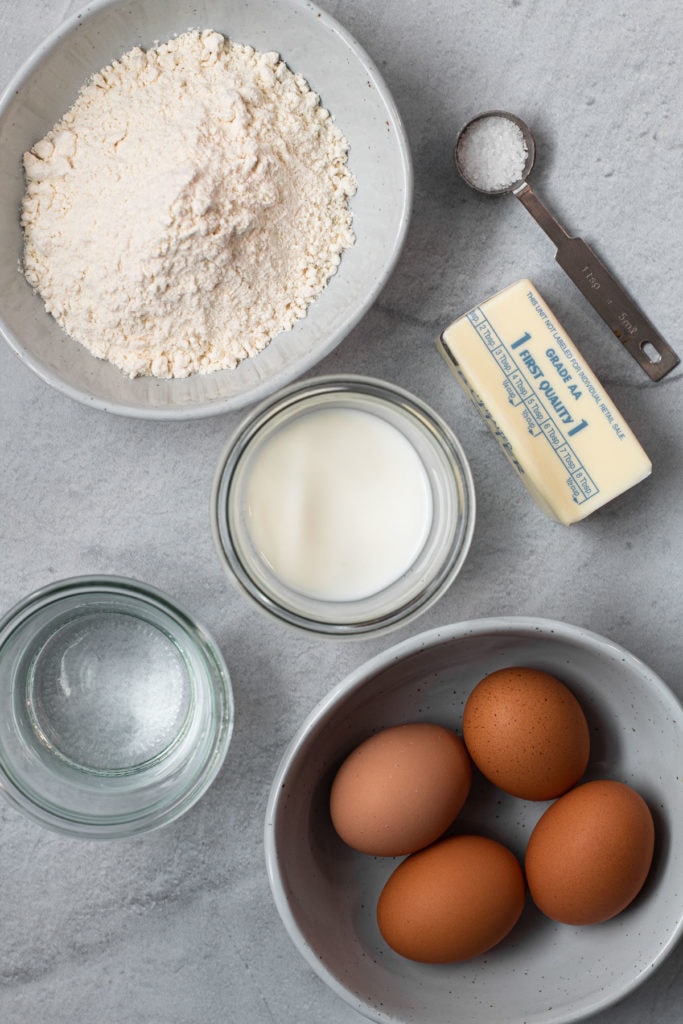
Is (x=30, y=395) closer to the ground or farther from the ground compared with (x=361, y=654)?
farther from the ground

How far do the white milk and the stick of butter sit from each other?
0.11 m

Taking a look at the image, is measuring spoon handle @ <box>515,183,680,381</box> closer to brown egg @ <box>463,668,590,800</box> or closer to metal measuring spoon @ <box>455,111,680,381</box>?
metal measuring spoon @ <box>455,111,680,381</box>

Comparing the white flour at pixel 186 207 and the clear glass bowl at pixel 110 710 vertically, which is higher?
the white flour at pixel 186 207

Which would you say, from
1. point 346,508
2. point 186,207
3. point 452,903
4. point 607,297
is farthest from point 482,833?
point 186,207

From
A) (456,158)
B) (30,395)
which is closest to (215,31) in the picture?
(456,158)

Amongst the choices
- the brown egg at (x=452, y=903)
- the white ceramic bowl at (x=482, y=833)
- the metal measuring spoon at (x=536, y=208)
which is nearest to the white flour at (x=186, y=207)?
the metal measuring spoon at (x=536, y=208)

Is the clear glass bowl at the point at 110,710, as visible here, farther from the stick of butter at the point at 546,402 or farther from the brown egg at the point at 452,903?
the stick of butter at the point at 546,402

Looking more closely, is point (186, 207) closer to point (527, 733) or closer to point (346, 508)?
point (346, 508)

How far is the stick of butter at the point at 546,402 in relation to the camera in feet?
2.84

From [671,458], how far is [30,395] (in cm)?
68

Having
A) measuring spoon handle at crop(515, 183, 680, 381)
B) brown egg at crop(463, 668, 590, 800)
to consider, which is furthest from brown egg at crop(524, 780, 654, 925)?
measuring spoon handle at crop(515, 183, 680, 381)

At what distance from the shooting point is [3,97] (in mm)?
814

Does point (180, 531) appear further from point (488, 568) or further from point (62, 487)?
point (488, 568)

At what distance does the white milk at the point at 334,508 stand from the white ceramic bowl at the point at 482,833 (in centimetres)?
10
